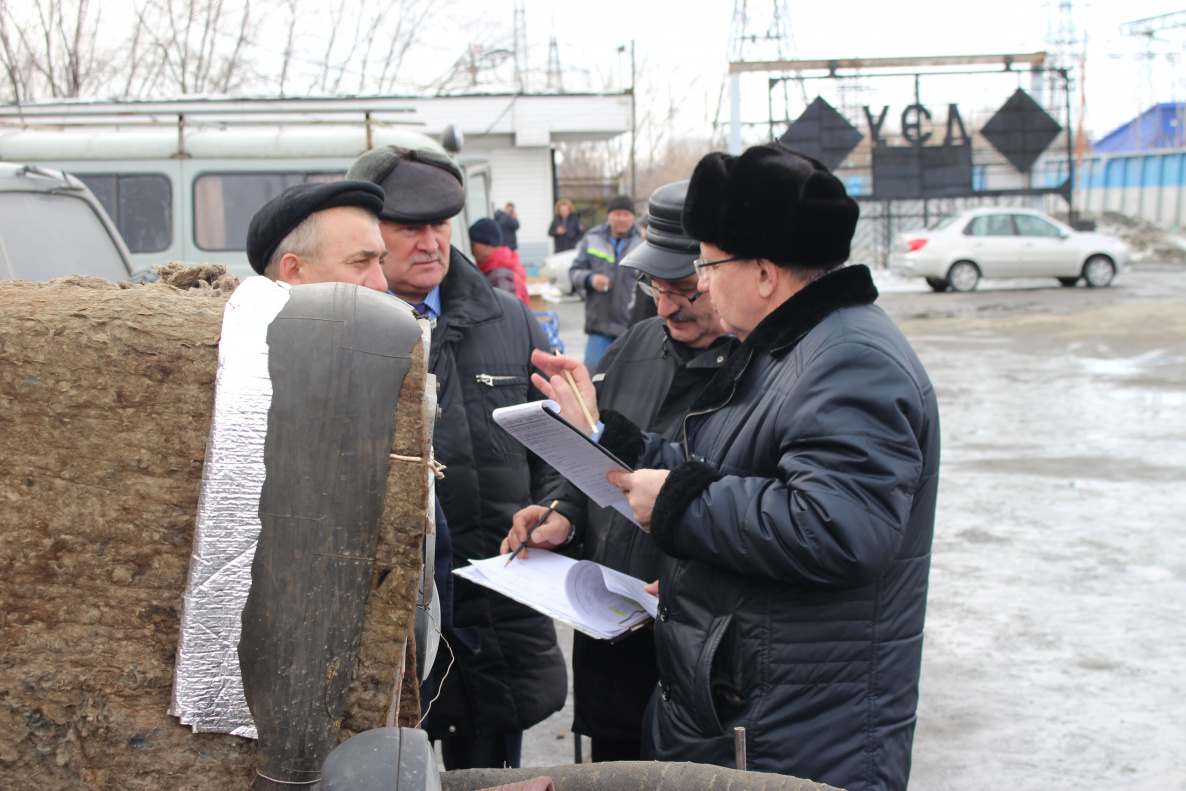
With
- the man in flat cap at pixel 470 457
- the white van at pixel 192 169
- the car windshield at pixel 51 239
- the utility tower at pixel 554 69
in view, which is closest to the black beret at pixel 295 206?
the man in flat cap at pixel 470 457

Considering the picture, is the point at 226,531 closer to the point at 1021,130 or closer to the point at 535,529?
the point at 535,529

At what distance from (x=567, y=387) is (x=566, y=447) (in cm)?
39

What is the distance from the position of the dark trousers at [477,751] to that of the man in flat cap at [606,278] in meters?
4.67

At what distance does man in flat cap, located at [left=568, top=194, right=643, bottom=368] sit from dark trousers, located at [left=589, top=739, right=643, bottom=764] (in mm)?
4799

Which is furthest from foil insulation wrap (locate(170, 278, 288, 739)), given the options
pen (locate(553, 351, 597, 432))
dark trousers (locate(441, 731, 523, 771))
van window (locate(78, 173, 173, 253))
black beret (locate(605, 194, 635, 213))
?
black beret (locate(605, 194, 635, 213))

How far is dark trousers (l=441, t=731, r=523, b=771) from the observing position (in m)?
2.80

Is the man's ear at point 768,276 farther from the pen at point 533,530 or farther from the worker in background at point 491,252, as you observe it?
the worker in background at point 491,252

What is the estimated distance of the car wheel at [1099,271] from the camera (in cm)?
1919

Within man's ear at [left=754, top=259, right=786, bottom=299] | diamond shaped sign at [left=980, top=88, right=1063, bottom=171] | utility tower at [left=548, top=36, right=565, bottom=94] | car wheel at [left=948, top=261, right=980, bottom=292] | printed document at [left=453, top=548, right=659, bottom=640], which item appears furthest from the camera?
utility tower at [left=548, top=36, right=565, bottom=94]

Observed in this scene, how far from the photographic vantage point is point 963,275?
64.5 ft

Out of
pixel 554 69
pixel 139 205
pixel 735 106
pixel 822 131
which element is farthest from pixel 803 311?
pixel 554 69

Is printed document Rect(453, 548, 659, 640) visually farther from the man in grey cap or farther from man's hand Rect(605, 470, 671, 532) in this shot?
man's hand Rect(605, 470, 671, 532)

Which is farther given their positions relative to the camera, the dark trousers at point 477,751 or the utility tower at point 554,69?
the utility tower at point 554,69

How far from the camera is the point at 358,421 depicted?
118 centimetres
